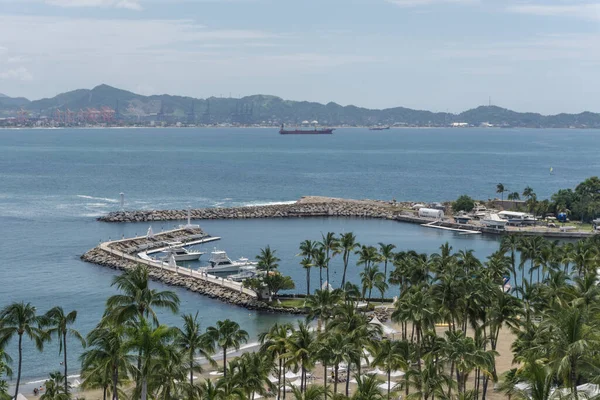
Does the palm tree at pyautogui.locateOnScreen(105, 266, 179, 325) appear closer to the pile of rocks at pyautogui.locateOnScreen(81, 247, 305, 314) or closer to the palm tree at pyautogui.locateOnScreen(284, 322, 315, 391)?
the palm tree at pyautogui.locateOnScreen(284, 322, 315, 391)

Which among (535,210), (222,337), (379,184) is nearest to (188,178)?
(379,184)

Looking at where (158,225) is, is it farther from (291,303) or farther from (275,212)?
(291,303)

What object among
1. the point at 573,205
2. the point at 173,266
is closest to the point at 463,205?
the point at 573,205

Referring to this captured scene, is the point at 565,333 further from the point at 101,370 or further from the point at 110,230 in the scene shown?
the point at 110,230

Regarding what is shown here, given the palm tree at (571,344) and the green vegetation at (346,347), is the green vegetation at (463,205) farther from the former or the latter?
the palm tree at (571,344)

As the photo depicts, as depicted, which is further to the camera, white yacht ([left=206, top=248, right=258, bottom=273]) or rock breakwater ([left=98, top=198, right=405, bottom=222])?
rock breakwater ([left=98, top=198, right=405, bottom=222])

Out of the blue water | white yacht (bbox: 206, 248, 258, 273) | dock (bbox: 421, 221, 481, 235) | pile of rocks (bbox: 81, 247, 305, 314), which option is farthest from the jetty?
dock (bbox: 421, 221, 481, 235)

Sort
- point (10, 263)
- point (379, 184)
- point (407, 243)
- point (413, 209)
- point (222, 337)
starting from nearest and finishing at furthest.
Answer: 1. point (222, 337)
2. point (10, 263)
3. point (407, 243)
4. point (413, 209)
5. point (379, 184)
